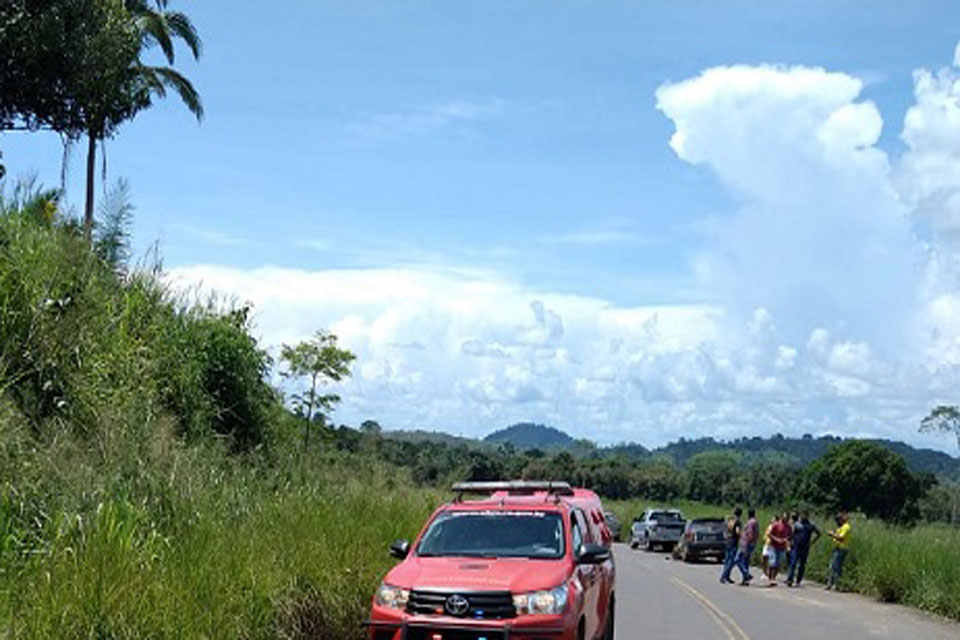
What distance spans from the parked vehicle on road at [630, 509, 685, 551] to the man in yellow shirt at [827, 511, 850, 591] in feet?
65.4

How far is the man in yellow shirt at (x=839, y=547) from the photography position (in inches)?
1033

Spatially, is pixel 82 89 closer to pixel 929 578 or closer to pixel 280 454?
pixel 280 454

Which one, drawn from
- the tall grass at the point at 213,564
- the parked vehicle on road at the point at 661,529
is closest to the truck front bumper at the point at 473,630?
the tall grass at the point at 213,564

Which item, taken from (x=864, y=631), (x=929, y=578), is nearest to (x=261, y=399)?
(x=864, y=631)

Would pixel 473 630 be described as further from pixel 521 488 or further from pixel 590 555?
pixel 521 488

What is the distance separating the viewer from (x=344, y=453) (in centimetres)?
1933

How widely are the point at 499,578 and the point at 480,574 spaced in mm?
219

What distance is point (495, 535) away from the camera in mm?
11312

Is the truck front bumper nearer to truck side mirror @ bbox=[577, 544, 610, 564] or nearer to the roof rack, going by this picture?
truck side mirror @ bbox=[577, 544, 610, 564]

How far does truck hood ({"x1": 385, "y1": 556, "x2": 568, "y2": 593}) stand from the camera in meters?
9.89

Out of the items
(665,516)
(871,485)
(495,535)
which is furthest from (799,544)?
(871,485)

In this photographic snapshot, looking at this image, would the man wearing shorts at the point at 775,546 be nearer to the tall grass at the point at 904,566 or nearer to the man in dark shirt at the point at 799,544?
the man in dark shirt at the point at 799,544

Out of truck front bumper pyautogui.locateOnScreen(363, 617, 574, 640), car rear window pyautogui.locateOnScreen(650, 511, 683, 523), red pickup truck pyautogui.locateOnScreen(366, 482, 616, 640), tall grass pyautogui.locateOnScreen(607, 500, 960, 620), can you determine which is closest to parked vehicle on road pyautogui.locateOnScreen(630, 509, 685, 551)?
car rear window pyautogui.locateOnScreen(650, 511, 683, 523)

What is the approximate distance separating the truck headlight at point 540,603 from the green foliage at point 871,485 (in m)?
69.5
